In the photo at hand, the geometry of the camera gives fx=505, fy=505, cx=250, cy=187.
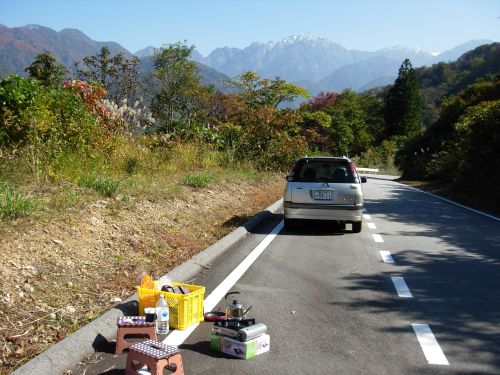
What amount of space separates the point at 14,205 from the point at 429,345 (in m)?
4.73

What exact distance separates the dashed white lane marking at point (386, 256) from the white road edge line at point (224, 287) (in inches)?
77.0

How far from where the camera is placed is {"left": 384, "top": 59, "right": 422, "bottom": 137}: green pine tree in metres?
86.1

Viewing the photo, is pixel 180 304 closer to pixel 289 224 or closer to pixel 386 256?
pixel 386 256

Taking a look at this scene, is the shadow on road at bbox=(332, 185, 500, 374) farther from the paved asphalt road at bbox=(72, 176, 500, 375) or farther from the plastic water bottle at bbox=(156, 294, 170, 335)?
the plastic water bottle at bbox=(156, 294, 170, 335)

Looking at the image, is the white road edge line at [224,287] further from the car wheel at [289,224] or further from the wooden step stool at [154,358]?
the car wheel at [289,224]

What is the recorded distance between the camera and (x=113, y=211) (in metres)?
7.74

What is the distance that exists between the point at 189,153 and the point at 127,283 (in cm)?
1070

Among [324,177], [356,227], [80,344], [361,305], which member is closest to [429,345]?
[361,305]

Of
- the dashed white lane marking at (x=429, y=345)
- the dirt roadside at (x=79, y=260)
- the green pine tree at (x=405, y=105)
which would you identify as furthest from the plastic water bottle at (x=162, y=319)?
the green pine tree at (x=405, y=105)

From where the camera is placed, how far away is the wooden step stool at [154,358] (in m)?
3.63

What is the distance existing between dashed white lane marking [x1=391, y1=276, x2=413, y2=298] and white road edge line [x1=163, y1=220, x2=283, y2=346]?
2.00 meters

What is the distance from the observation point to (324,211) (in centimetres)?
1012

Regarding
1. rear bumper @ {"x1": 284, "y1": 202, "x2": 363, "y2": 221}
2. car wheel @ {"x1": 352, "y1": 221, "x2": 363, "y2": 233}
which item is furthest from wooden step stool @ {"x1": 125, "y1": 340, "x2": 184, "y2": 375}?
car wheel @ {"x1": 352, "y1": 221, "x2": 363, "y2": 233}

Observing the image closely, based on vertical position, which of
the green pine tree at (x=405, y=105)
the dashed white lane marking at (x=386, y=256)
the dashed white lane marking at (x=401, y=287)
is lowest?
the dashed white lane marking at (x=386, y=256)
